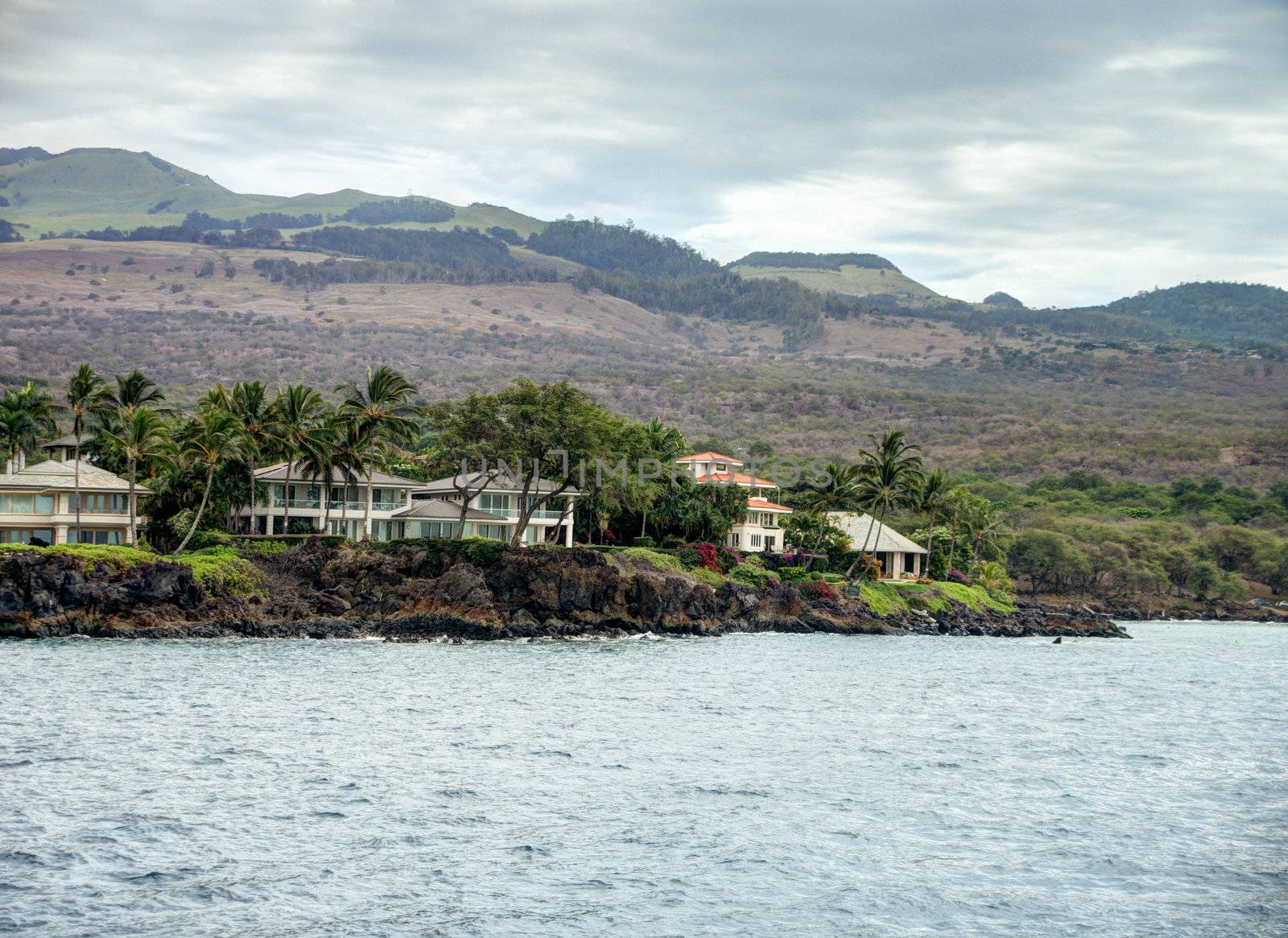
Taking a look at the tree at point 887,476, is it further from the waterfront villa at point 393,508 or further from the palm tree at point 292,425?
the palm tree at point 292,425

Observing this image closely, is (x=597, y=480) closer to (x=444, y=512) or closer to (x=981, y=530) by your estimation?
(x=444, y=512)

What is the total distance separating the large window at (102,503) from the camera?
73688 mm

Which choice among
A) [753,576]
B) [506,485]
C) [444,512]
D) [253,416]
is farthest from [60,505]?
[753,576]

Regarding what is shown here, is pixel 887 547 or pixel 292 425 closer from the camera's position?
pixel 292 425

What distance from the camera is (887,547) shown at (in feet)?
332

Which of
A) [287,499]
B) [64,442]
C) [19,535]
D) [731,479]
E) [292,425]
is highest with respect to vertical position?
[292,425]

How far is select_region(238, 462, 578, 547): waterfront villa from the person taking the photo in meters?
79.2

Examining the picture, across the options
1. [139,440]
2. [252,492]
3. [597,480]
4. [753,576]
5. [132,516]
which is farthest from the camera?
[753,576]

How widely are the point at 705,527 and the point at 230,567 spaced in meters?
35.6

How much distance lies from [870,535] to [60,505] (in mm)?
61066

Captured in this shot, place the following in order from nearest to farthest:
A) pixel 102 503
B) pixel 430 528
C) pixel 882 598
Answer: pixel 102 503, pixel 430 528, pixel 882 598

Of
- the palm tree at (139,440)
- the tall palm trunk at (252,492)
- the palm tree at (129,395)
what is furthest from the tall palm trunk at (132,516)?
the tall palm trunk at (252,492)

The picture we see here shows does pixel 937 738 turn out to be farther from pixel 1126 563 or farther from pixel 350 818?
pixel 1126 563

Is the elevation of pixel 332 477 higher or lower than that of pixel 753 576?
higher
